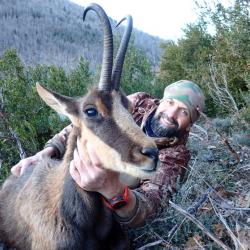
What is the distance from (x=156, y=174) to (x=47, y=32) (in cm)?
3129

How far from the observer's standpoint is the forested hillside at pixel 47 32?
28884 mm

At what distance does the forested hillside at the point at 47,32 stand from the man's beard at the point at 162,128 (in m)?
20.7

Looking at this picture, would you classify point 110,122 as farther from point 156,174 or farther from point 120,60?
point 156,174

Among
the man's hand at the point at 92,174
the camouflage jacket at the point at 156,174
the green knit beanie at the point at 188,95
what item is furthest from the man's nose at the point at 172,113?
the man's hand at the point at 92,174

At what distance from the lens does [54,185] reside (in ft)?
12.4

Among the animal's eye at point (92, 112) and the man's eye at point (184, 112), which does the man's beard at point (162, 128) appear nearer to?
the man's eye at point (184, 112)

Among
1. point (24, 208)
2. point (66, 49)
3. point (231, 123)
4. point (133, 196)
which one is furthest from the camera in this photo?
point (66, 49)

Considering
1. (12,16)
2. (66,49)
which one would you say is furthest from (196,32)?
(12,16)

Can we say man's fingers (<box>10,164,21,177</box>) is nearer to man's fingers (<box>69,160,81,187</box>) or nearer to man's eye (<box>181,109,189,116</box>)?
man's fingers (<box>69,160,81,187</box>)

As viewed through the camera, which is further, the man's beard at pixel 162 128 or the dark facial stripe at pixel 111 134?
the man's beard at pixel 162 128

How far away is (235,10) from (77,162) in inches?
379

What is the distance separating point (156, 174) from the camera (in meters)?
4.35

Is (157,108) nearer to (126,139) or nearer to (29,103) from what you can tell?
(126,139)

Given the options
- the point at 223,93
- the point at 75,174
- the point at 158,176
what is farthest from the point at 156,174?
the point at 223,93
